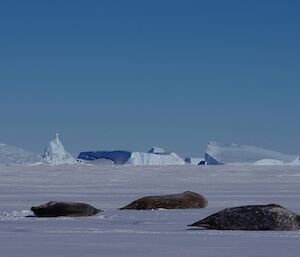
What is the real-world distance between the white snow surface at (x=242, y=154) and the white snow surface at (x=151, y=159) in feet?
12.4

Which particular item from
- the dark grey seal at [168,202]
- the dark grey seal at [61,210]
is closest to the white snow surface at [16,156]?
the dark grey seal at [168,202]

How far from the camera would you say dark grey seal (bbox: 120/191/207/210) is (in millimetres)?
12008

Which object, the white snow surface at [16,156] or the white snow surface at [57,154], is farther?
the white snow surface at [16,156]

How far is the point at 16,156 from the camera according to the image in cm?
7138

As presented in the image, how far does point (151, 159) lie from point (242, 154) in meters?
8.46

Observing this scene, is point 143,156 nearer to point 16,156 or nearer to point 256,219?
point 16,156

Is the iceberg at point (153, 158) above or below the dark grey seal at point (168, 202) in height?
above

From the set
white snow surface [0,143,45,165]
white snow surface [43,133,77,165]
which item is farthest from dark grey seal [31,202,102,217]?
white snow surface [0,143,45,165]

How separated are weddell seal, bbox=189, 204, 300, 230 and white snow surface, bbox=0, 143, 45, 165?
187ft

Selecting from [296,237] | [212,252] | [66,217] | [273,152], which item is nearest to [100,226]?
[66,217]

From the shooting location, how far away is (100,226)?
8867 mm

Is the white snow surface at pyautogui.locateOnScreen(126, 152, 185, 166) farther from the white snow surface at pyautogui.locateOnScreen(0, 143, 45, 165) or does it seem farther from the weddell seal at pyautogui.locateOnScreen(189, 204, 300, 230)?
the weddell seal at pyautogui.locateOnScreen(189, 204, 300, 230)

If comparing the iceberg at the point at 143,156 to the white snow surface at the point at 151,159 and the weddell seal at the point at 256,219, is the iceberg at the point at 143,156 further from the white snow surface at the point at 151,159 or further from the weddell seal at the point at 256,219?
the weddell seal at the point at 256,219

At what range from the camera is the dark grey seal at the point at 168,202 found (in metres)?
12.0
